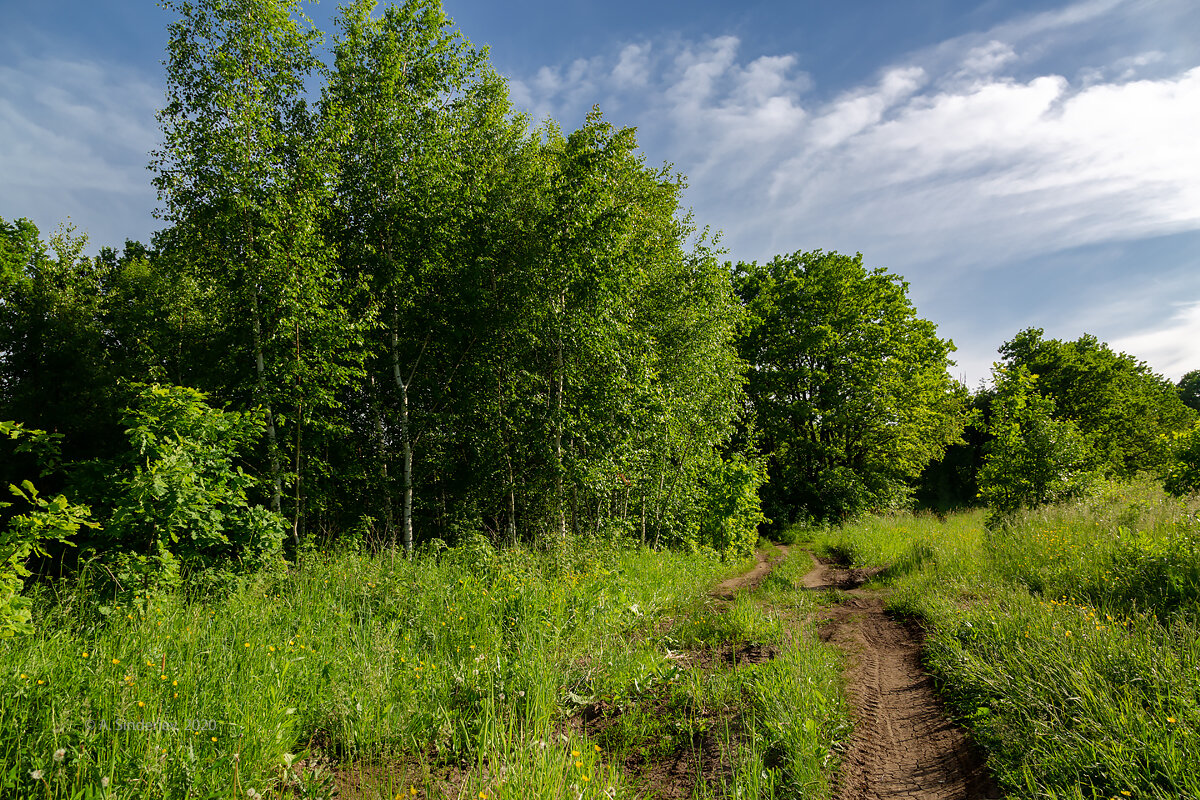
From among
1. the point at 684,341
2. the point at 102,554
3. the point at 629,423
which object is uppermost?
the point at 684,341

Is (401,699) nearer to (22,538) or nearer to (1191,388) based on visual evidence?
(22,538)

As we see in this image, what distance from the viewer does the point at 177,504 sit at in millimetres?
5184

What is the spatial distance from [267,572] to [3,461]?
18.5 m

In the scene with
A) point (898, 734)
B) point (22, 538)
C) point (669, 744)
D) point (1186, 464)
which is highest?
point (22, 538)

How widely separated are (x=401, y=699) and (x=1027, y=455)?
13.3 m

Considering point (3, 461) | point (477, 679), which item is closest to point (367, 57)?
point (477, 679)

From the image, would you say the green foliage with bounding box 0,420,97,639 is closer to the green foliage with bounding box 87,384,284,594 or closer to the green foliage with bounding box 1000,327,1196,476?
the green foliage with bounding box 87,384,284,594

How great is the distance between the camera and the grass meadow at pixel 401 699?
2.78 meters

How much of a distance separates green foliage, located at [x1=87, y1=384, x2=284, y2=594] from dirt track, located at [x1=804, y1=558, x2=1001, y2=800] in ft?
21.0

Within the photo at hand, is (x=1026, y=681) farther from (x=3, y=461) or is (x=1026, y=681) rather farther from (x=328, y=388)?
(x=3, y=461)

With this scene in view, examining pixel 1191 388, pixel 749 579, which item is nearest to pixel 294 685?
pixel 749 579

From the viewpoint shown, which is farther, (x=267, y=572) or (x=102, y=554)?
(x=267, y=572)

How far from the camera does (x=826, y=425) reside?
24328 millimetres

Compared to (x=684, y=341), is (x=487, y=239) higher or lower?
higher
